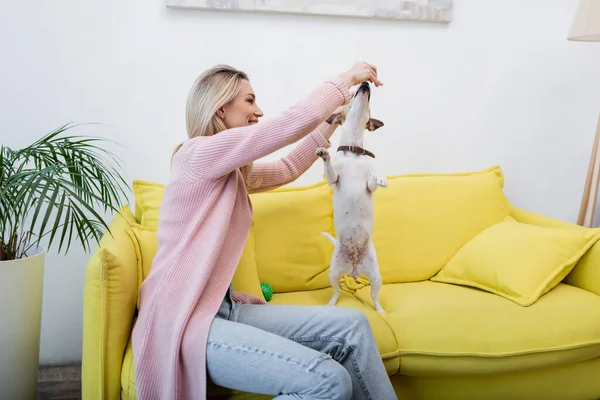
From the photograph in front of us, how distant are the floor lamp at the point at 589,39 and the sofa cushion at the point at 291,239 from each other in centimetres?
119

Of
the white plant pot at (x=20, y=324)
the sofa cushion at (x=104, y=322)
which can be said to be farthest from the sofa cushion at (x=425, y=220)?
the white plant pot at (x=20, y=324)

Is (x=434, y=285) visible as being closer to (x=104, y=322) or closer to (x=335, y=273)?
(x=335, y=273)

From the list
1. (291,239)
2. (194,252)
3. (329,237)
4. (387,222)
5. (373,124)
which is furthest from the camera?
(387,222)

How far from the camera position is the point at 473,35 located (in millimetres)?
2521

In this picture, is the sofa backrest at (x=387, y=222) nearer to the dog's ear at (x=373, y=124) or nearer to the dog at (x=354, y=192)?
the dog at (x=354, y=192)

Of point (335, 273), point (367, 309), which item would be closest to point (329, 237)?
point (335, 273)

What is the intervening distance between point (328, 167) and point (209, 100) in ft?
1.25

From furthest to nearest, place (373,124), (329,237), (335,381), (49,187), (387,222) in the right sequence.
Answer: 1. (387,222)
2. (329,237)
3. (373,124)
4. (49,187)
5. (335,381)

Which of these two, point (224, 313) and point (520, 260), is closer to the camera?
point (224, 313)

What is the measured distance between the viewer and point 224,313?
4.90 ft

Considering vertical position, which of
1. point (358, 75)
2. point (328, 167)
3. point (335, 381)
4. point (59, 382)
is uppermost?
point (358, 75)

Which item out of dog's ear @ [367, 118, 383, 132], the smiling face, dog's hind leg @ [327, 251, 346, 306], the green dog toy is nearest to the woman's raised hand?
dog's ear @ [367, 118, 383, 132]

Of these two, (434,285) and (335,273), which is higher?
(335,273)

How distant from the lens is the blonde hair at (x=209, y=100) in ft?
5.19
